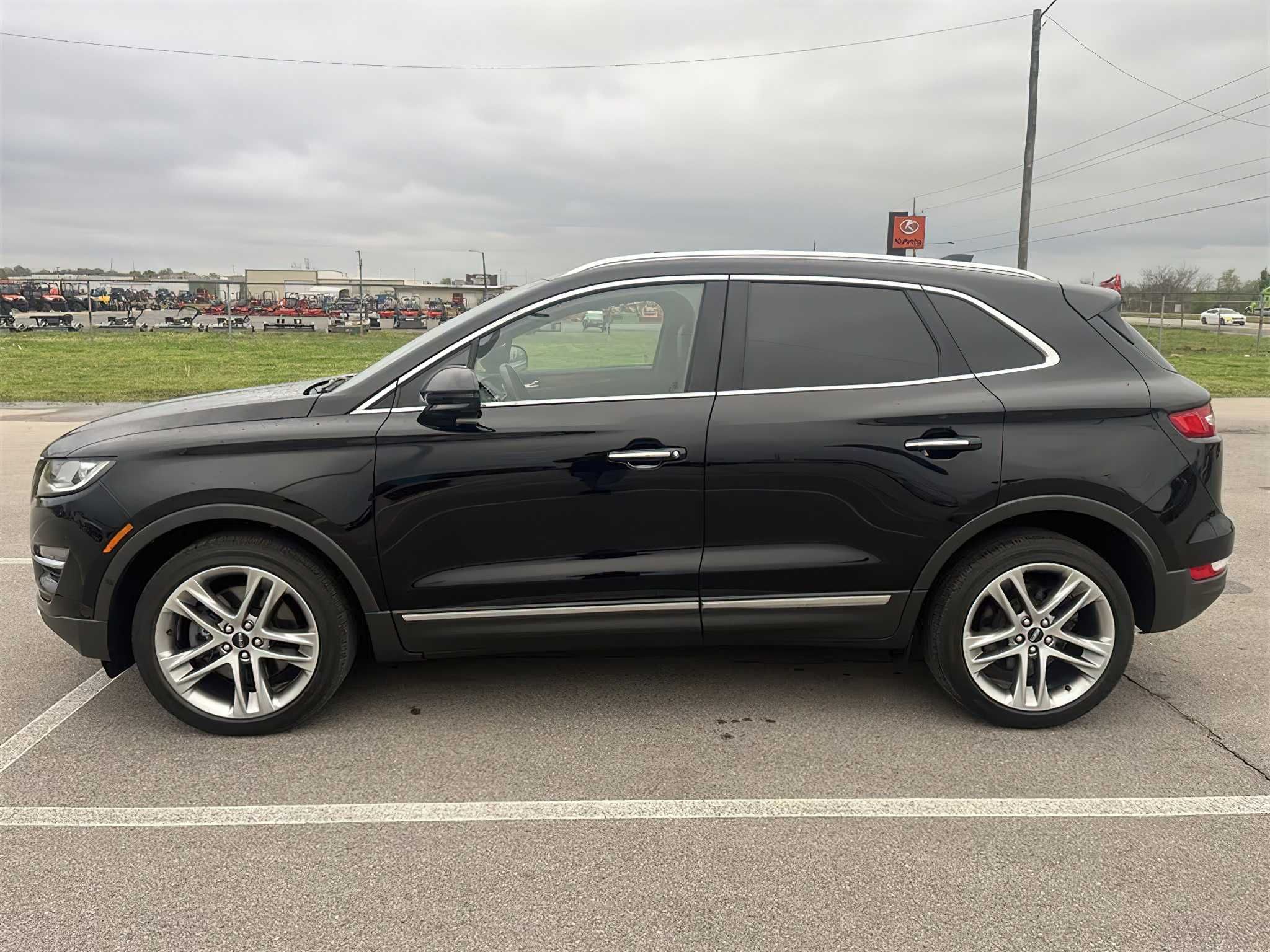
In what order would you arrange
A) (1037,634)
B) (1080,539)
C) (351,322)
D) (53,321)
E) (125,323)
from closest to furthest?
(1037,634) → (1080,539) → (53,321) → (125,323) → (351,322)

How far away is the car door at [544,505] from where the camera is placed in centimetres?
345

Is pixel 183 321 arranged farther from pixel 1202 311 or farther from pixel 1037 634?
pixel 1202 311

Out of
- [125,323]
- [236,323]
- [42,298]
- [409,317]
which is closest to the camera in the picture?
[125,323]

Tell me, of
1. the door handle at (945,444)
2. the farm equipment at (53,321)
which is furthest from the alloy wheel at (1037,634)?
the farm equipment at (53,321)

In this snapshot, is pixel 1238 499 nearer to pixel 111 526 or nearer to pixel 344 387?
pixel 344 387

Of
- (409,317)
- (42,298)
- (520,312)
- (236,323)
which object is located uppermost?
(42,298)

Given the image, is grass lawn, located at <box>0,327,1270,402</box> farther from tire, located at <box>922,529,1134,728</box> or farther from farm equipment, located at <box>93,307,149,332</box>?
tire, located at <box>922,529,1134,728</box>

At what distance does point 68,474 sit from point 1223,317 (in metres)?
60.4

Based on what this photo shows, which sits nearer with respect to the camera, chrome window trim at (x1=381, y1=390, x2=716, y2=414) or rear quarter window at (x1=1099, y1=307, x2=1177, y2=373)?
chrome window trim at (x1=381, y1=390, x2=716, y2=414)

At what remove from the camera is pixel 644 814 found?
304 cm

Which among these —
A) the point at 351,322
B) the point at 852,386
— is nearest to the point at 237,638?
the point at 852,386

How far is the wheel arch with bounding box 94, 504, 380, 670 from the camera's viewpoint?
3414 mm

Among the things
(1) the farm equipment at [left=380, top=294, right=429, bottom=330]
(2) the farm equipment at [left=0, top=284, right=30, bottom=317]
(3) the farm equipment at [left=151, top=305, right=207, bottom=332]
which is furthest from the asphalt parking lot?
(2) the farm equipment at [left=0, top=284, right=30, bottom=317]

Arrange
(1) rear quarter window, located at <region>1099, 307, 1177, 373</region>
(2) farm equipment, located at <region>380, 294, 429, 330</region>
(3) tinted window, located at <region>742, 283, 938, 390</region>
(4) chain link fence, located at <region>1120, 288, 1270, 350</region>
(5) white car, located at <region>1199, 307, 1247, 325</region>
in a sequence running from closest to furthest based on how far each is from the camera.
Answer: (3) tinted window, located at <region>742, 283, 938, 390</region>, (1) rear quarter window, located at <region>1099, 307, 1177, 373</region>, (4) chain link fence, located at <region>1120, 288, 1270, 350</region>, (2) farm equipment, located at <region>380, 294, 429, 330</region>, (5) white car, located at <region>1199, 307, 1247, 325</region>
